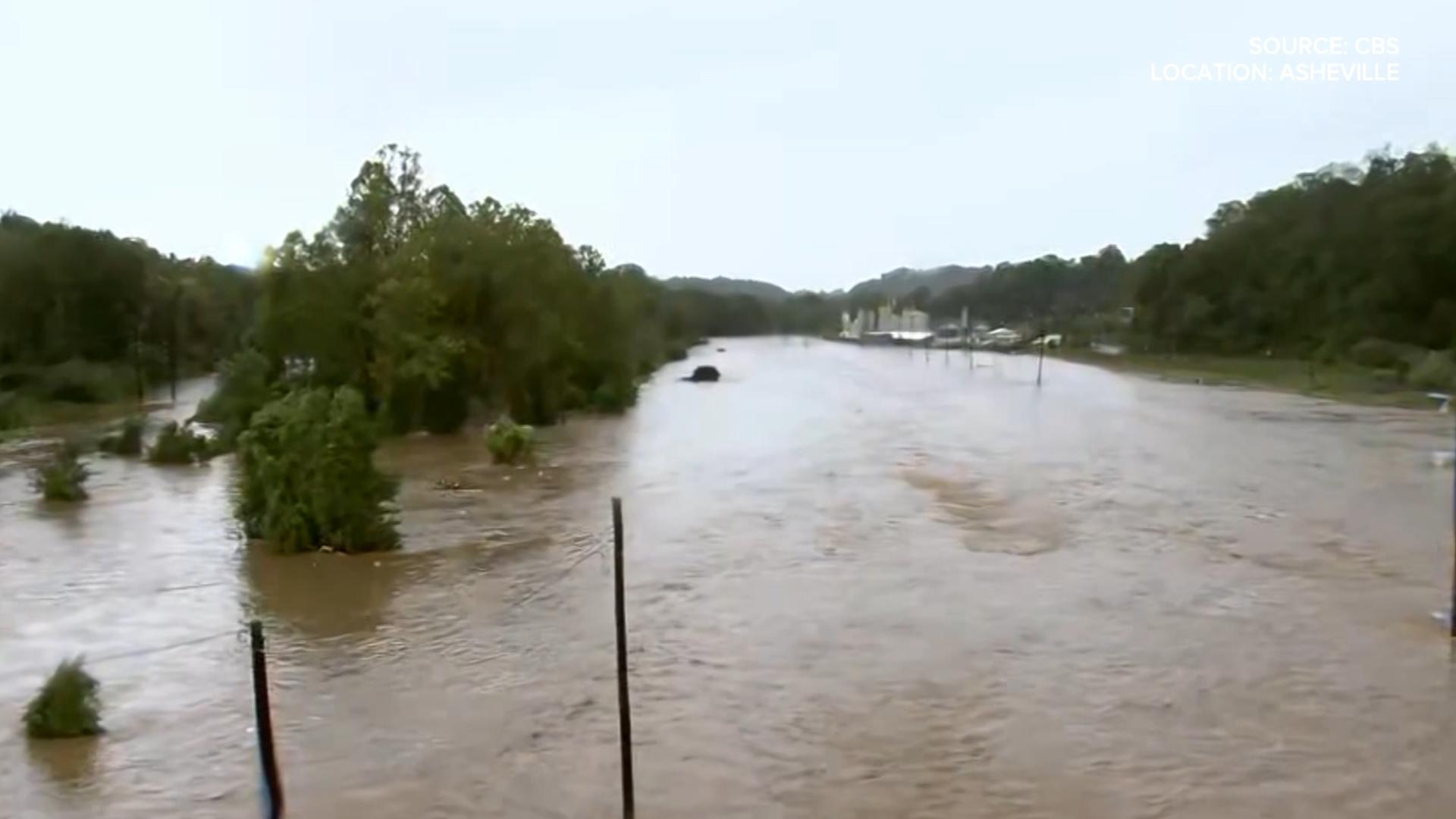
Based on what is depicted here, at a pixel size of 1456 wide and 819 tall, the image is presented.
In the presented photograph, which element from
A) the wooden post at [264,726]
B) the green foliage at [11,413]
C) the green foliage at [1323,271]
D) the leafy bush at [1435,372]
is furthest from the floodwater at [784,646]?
the green foliage at [11,413]

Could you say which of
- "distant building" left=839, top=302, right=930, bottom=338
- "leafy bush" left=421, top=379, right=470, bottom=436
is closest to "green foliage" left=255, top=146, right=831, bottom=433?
"leafy bush" left=421, top=379, right=470, bottom=436

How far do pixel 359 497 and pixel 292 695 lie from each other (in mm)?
7170

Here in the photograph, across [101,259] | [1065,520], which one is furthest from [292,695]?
[101,259]

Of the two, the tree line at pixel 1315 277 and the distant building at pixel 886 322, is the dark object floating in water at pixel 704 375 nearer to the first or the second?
the tree line at pixel 1315 277

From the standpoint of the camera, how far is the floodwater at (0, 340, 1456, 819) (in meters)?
9.49

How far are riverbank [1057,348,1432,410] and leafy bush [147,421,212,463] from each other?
27.1 meters

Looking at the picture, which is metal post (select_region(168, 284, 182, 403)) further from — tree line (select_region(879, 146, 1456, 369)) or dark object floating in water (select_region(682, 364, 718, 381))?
tree line (select_region(879, 146, 1456, 369))

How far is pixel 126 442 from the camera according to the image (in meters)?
34.1

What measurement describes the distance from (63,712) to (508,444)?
774 inches

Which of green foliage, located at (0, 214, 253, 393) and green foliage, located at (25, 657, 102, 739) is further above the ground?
green foliage, located at (0, 214, 253, 393)

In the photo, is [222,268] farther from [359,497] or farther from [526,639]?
[526,639]

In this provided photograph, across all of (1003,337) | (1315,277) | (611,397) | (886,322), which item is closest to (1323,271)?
(1315,277)

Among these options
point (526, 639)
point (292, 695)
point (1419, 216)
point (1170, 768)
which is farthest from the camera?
point (1419, 216)

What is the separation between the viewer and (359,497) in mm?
18750
